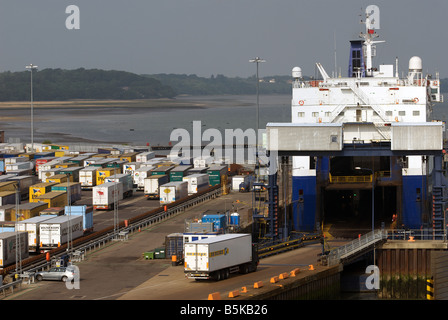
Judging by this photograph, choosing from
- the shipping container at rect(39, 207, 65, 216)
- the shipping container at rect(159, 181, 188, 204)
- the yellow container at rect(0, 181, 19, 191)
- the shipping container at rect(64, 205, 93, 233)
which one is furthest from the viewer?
the yellow container at rect(0, 181, 19, 191)

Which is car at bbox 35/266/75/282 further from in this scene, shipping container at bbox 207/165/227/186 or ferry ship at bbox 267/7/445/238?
shipping container at bbox 207/165/227/186

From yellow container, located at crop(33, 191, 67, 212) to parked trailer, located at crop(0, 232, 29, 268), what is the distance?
14832mm

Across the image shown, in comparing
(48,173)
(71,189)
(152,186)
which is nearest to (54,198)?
(71,189)

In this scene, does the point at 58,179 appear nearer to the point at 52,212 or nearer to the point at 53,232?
the point at 52,212

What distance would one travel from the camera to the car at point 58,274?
40.9 m

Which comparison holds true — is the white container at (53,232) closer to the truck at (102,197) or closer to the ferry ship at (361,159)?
the ferry ship at (361,159)

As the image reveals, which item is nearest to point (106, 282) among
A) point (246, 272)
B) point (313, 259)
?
point (246, 272)

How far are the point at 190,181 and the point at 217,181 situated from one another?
7.98 m

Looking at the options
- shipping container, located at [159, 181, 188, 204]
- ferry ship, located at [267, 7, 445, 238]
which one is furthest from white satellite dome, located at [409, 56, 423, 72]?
shipping container, located at [159, 181, 188, 204]

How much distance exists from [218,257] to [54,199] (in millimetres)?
28155

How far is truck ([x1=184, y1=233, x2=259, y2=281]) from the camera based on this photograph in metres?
37.7

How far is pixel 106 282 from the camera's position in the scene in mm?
40281
